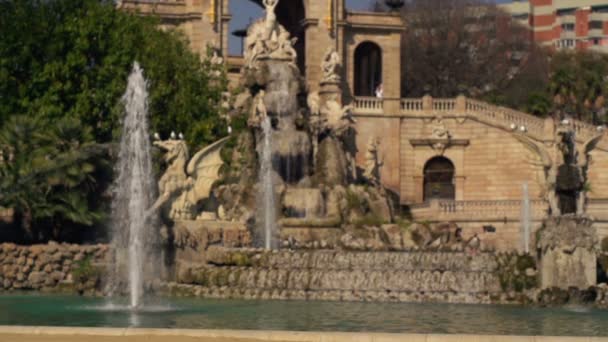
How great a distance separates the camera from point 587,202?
182 feet

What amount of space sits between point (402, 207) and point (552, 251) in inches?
962

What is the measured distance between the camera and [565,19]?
437 ft

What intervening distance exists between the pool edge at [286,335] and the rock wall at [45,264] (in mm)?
17580

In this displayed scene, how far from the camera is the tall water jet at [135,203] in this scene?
33.7 m

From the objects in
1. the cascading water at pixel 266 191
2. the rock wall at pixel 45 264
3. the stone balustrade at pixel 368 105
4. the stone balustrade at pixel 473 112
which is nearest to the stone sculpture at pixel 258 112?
the cascading water at pixel 266 191

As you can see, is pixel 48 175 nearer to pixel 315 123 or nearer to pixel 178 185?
pixel 178 185

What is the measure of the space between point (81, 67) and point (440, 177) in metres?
21.0

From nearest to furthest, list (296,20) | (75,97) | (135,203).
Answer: (135,203)
(75,97)
(296,20)

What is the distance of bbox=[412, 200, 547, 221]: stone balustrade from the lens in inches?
2186

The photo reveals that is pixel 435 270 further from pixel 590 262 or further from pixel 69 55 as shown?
pixel 69 55

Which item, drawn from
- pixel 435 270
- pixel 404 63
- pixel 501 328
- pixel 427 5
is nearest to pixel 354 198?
pixel 435 270

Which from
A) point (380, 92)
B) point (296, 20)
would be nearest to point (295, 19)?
point (296, 20)

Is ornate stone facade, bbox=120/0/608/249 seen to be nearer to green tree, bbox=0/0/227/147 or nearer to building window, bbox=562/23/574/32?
green tree, bbox=0/0/227/147

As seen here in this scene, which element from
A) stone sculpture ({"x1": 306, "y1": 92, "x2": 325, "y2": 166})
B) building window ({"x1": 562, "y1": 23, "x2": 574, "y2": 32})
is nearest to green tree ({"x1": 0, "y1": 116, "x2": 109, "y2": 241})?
stone sculpture ({"x1": 306, "y1": 92, "x2": 325, "y2": 166})
